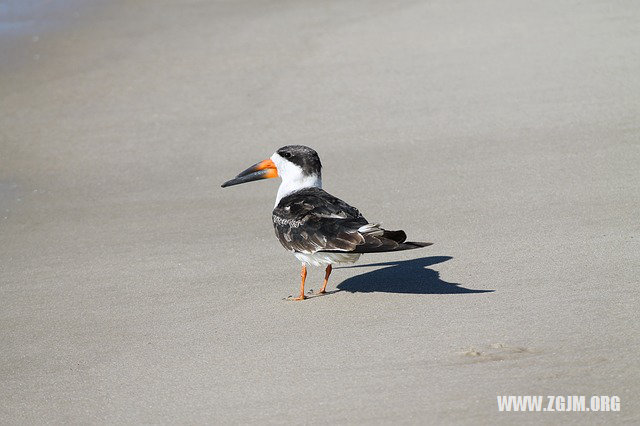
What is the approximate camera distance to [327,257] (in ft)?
16.9

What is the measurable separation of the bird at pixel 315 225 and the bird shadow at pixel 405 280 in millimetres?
199

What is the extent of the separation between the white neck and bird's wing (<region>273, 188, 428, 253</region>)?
0.13 m

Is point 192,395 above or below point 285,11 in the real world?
below

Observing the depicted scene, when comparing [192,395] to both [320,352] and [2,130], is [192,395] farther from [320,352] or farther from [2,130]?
[2,130]

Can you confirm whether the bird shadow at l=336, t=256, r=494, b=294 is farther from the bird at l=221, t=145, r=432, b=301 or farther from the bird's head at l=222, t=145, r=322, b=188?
the bird's head at l=222, t=145, r=322, b=188

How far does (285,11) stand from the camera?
10820 millimetres

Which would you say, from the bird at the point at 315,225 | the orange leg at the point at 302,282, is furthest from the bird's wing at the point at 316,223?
the orange leg at the point at 302,282

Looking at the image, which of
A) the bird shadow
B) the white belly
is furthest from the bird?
the bird shadow

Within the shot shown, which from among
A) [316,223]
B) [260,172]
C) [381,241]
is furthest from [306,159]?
[381,241]

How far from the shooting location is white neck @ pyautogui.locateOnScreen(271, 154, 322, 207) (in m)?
5.85

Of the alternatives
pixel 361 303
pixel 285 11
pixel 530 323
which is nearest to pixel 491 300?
pixel 530 323

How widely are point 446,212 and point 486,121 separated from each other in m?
1.69

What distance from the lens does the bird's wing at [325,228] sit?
474 centimetres

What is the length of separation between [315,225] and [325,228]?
0.09 m
